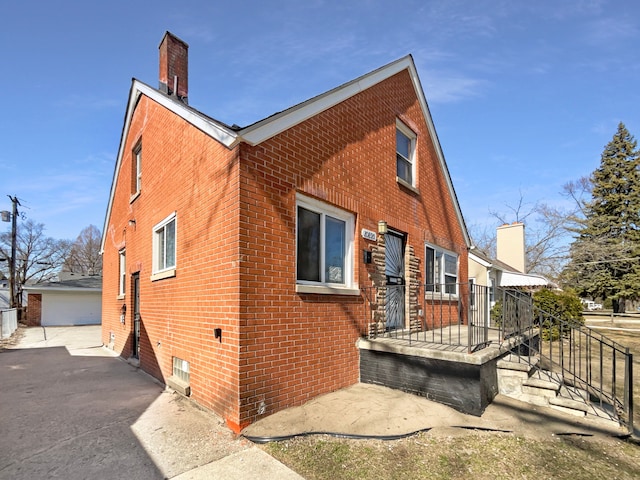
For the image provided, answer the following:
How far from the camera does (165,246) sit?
7.50m

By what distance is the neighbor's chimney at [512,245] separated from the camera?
62.6ft

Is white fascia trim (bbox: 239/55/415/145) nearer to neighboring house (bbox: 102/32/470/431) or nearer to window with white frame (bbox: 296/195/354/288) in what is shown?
neighboring house (bbox: 102/32/470/431)

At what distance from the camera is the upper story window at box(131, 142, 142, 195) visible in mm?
10195

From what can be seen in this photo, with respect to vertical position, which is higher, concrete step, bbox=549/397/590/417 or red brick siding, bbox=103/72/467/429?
red brick siding, bbox=103/72/467/429

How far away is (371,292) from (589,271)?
31916 mm

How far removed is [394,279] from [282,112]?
4231mm

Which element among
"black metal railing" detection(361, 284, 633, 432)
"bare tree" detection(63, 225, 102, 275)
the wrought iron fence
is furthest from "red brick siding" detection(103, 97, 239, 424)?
"bare tree" detection(63, 225, 102, 275)

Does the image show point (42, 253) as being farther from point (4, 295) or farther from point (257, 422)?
point (257, 422)

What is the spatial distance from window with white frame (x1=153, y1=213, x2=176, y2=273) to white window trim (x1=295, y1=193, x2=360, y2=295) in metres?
2.67

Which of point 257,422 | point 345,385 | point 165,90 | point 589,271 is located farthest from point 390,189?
point 589,271

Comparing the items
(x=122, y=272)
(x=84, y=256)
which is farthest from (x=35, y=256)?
(x=122, y=272)

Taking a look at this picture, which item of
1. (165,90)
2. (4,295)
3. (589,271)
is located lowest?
(4,295)

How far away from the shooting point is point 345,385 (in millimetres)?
5887

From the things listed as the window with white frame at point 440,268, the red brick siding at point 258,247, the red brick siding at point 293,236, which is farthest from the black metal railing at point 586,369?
the red brick siding at point 293,236
